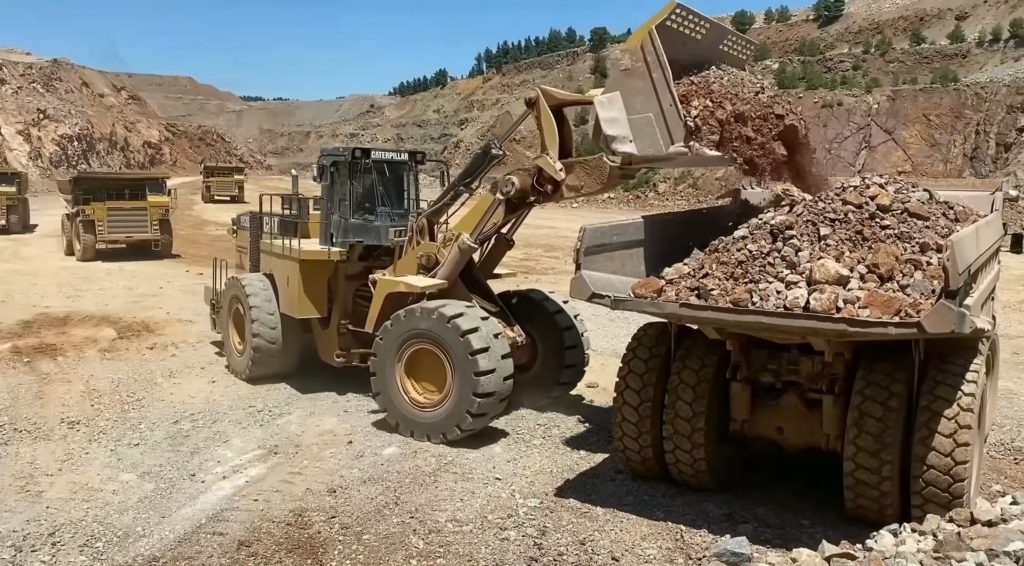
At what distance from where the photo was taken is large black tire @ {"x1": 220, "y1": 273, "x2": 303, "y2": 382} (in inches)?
357

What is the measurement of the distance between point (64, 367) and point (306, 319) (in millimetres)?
3206

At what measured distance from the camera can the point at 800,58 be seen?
49.7 metres

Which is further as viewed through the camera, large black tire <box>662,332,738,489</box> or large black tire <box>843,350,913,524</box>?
large black tire <box>662,332,738,489</box>

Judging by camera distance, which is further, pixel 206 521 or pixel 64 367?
pixel 64 367

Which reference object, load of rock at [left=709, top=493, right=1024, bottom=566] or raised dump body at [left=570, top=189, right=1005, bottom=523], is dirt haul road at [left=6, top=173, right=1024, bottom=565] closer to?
raised dump body at [left=570, top=189, right=1005, bottom=523]

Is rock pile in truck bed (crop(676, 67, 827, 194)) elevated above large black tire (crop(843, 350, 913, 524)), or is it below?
above

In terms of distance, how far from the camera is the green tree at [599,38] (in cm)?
7556

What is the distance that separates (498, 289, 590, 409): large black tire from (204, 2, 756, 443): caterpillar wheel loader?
0.04 feet

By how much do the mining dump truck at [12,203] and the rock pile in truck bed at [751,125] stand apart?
23.9 metres

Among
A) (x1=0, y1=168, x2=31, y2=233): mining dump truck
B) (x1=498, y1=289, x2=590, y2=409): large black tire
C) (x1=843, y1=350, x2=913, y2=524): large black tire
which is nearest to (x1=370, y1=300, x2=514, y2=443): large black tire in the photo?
(x1=498, y1=289, x2=590, y2=409): large black tire

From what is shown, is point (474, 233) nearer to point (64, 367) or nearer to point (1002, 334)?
point (64, 367)

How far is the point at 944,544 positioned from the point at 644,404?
7.18 feet

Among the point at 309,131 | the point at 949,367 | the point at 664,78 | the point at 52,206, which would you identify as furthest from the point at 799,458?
the point at 309,131

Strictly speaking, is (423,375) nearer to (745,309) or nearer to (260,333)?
(260,333)
